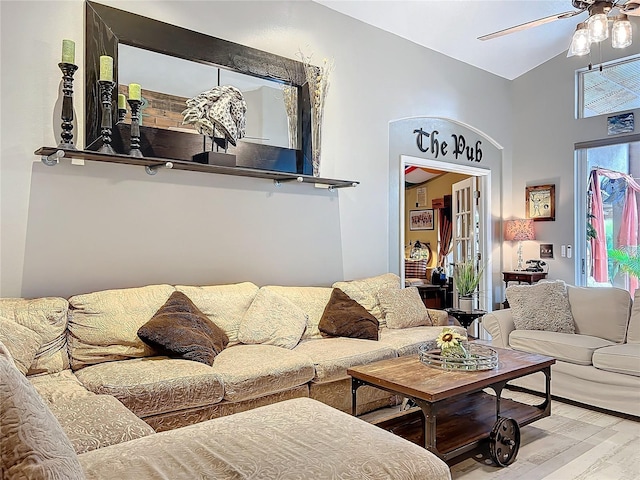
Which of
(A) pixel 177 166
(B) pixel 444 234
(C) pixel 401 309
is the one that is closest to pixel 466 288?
(C) pixel 401 309

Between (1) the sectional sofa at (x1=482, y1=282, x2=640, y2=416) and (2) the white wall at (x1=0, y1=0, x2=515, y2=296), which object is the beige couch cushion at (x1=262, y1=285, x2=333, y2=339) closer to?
(2) the white wall at (x1=0, y1=0, x2=515, y2=296)

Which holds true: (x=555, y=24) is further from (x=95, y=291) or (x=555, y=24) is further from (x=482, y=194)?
(x=95, y=291)

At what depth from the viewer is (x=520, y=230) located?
5742 millimetres

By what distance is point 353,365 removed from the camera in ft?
10.1

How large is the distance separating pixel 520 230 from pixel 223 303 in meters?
4.00

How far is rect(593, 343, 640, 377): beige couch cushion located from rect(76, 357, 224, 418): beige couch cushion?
2668 mm

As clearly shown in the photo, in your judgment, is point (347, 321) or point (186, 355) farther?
point (347, 321)

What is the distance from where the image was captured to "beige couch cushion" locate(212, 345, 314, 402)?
2598 millimetres

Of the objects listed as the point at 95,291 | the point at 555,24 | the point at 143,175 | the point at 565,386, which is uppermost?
the point at 555,24

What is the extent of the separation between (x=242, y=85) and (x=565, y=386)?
342 cm

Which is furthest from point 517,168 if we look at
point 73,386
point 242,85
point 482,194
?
point 73,386

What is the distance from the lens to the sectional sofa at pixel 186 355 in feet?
7.36

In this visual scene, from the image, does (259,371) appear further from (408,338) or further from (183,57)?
(183,57)

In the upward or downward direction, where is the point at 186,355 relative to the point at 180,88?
downward
